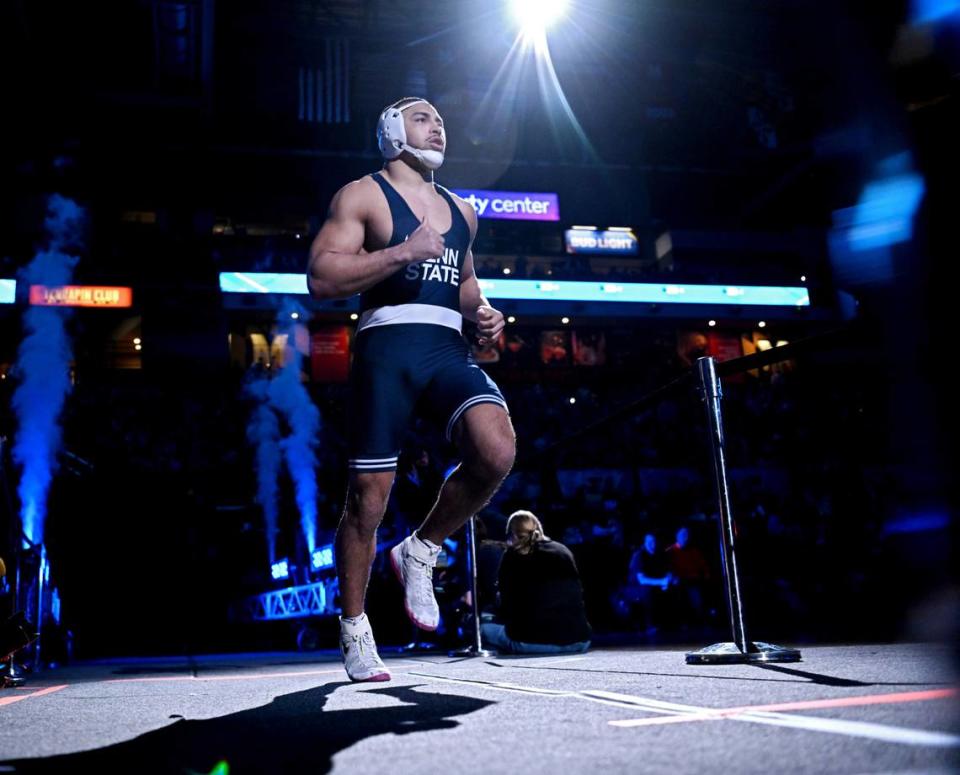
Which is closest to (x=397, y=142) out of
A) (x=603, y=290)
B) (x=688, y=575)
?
(x=688, y=575)

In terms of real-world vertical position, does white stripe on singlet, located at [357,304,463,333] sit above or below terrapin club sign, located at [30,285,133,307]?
Answer: below

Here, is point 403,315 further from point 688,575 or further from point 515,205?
point 515,205

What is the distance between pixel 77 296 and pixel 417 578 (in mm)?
18171

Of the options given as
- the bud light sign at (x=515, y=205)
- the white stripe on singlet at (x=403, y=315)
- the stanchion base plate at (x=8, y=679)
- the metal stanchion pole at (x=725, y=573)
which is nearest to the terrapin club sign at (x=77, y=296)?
the bud light sign at (x=515, y=205)

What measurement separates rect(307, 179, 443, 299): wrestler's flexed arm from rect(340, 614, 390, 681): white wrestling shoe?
3.20 ft

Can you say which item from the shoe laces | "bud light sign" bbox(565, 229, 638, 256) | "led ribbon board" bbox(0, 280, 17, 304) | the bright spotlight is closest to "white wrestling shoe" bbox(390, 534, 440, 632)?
the shoe laces

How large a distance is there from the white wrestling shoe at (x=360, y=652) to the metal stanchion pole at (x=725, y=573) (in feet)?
3.20

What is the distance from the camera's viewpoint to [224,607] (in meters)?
8.62

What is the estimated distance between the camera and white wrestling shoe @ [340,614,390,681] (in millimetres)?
2307

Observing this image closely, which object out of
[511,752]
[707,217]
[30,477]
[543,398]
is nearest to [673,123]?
[707,217]

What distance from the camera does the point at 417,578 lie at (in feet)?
7.58

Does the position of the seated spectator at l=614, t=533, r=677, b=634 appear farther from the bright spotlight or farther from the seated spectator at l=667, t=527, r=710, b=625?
the bright spotlight

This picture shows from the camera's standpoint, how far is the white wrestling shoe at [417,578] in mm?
2258

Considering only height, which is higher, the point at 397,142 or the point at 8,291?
the point at 8,291
